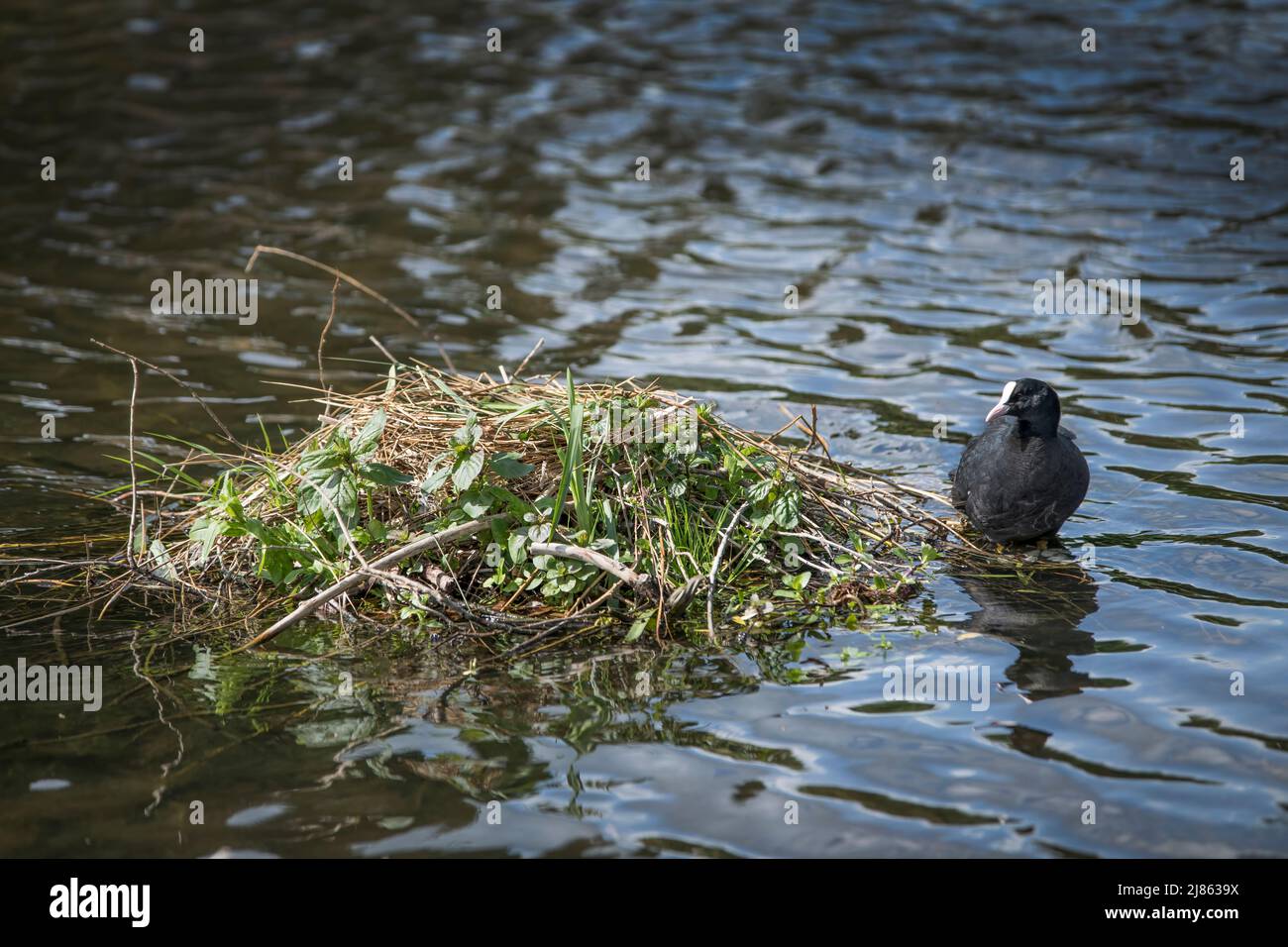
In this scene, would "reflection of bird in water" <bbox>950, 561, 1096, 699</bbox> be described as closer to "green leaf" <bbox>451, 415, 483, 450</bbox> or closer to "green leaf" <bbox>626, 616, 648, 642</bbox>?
"green leaf" <bbox>626, 616, 648, 642</bbox>

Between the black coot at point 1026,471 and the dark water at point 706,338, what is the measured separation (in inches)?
13.5

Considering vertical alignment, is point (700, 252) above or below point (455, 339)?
above

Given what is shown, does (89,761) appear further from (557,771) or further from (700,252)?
(700,252)

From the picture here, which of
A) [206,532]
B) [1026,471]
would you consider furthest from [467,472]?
[1026,471]

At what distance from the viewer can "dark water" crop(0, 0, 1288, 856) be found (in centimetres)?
445

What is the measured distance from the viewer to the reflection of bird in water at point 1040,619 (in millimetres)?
5129

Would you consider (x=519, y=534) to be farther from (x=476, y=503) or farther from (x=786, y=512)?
(x=786, y=512)

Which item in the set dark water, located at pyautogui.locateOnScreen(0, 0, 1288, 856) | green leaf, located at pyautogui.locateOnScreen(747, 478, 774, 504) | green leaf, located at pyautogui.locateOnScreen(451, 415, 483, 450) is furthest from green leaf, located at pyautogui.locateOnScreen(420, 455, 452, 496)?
green leaf, located at pyautogui.locateOnScreen(747, 478, 774, 504)

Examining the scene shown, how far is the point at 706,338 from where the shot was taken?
9.92 metres

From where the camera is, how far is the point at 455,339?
10.0 metres

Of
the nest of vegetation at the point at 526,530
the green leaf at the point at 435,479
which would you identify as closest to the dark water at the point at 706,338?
the nest of vegetation at the point at 526,530

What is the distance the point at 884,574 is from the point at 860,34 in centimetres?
1323

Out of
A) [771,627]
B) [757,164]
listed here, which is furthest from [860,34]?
[771,627]
